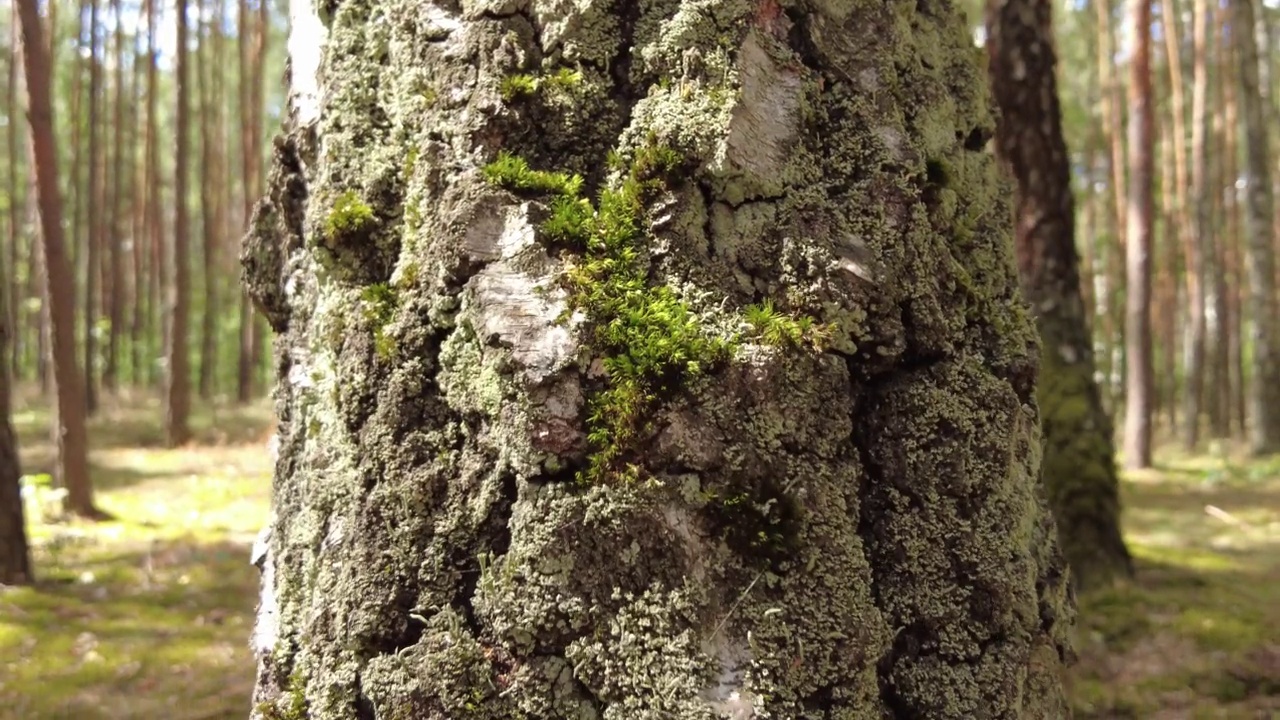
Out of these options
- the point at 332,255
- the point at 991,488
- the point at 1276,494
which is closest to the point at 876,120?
the point at 991,488

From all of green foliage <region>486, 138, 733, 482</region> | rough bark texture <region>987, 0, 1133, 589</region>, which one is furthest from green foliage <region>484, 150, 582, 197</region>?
rough bark texture <region>987, 0, 1133, 589</region>

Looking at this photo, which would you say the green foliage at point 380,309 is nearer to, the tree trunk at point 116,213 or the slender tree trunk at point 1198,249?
the slender tree trunk at point 1198,249

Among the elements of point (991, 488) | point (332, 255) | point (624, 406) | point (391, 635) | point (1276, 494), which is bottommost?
point (1276, 494)

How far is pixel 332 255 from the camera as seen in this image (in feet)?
5.16

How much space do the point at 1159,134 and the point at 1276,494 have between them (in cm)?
1691

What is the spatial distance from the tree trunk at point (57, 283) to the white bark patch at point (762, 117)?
802cm

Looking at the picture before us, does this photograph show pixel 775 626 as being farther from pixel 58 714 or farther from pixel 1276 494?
pixel 1276 494

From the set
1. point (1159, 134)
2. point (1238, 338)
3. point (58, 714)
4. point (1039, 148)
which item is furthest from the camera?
point (1159, 134)

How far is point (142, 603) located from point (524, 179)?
5340mm

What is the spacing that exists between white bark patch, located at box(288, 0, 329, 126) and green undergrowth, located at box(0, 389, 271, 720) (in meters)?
2.63

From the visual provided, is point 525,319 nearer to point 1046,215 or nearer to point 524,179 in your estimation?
point 524,179

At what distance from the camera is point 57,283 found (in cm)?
766

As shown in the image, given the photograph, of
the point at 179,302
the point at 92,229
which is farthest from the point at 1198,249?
the point at 92,229

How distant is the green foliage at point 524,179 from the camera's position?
1.41 meters
